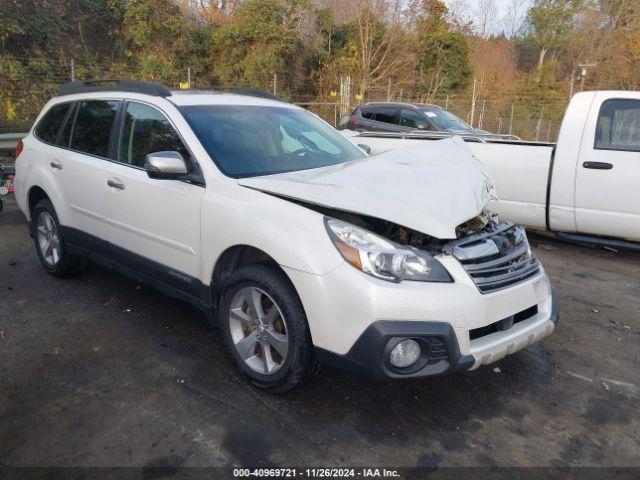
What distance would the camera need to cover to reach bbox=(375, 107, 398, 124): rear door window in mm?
11336

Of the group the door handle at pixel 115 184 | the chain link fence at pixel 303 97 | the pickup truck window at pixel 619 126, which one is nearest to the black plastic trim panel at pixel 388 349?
the door handle at pixel 115 184

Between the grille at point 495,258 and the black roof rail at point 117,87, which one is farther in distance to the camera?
the black roof rail at point 117,87

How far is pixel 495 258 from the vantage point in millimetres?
2977

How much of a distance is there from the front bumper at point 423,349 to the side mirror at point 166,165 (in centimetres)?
143

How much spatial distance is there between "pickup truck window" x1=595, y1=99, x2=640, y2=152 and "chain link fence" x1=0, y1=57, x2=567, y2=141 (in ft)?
37.5

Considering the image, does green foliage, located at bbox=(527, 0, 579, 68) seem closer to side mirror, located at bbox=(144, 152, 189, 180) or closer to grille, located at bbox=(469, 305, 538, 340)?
grille, located at bbox=(469, 305, 538, 340)

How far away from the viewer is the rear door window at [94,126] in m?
4.29

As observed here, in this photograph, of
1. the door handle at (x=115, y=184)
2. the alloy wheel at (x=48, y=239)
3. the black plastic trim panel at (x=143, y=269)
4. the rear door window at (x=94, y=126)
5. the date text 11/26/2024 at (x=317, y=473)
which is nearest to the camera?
the date text 11/26/2024 at (x=317, y=473)

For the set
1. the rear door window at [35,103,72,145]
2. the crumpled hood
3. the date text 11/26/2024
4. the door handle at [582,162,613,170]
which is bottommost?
the date text 11/26/2024

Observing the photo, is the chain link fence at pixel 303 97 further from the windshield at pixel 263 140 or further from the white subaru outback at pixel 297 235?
the windshield at pixel 263 140

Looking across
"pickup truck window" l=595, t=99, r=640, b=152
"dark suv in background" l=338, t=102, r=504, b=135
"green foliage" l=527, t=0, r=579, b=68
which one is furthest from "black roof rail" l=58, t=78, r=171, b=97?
"green foliage" l=527, t=0, r=579, b=68

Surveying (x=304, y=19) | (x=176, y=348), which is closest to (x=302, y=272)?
(x=176, y=348)

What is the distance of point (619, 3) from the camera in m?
33.3

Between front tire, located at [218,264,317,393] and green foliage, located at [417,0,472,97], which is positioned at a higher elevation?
green foliage, located at [417,0,472,97]
